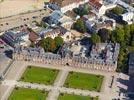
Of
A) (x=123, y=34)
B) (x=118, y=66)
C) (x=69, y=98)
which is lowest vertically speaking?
(x=69, y=98)

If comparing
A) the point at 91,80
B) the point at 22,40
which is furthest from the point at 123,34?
the point at 22,40

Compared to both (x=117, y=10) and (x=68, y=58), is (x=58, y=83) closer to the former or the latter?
(x=68, y=58)

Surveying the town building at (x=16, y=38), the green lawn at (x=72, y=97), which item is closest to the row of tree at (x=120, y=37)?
the town building at (x=16, y=38)

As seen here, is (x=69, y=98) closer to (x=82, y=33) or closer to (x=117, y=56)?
(x=117, y=56)

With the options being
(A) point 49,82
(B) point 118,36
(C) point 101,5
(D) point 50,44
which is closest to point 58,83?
(A) point 49,82

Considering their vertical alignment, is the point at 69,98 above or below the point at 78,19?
below

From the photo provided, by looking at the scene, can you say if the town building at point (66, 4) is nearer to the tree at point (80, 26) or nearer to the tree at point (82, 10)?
the tree at point (82, 10)
